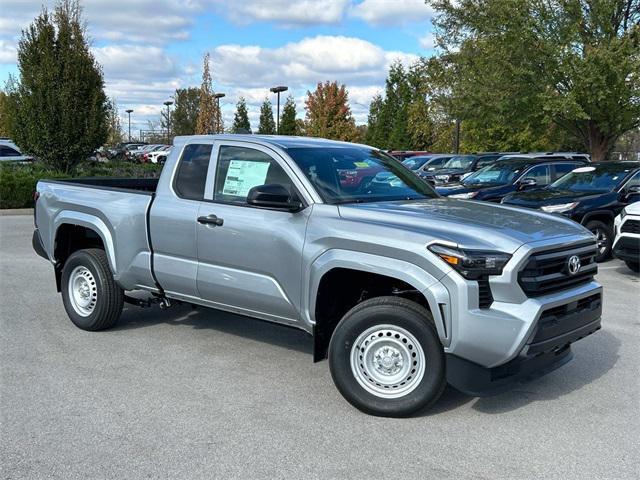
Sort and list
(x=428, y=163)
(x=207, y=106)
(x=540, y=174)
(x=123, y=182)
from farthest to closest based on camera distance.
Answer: (x=207, y=106) < (x=428, y=163) < (x=540, y=174) < (x=123, y=182)

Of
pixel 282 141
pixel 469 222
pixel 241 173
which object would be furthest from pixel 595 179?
pixel 241 173

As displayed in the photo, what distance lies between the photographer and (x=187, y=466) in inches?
146

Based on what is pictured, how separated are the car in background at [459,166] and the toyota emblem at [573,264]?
1662 cm

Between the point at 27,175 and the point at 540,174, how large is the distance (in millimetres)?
13663

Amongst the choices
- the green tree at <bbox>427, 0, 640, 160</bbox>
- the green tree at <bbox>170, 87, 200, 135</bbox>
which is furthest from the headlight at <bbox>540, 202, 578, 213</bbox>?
the green tree at <bbox>170, 87, 200, 135</bbox>

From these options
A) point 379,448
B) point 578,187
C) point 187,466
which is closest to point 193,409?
point 187,466

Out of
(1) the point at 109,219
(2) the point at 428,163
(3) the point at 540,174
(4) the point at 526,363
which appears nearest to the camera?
(4) the point at 526,363

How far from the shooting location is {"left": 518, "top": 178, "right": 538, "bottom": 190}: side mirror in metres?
13.8

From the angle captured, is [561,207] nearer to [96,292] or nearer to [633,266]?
[633,266]

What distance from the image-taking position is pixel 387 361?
4457mm

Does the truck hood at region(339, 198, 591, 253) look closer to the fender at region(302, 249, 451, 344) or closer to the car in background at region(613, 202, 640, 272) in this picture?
the fender at region(302, 249, 451, 344)

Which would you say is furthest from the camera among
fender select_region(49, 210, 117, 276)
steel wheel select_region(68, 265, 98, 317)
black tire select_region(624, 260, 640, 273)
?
black tire select_region(624, 260, 640, 273)

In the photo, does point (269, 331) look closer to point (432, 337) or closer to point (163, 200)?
point (163, 200)

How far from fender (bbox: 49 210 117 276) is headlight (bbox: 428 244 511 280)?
3399 millimetres
